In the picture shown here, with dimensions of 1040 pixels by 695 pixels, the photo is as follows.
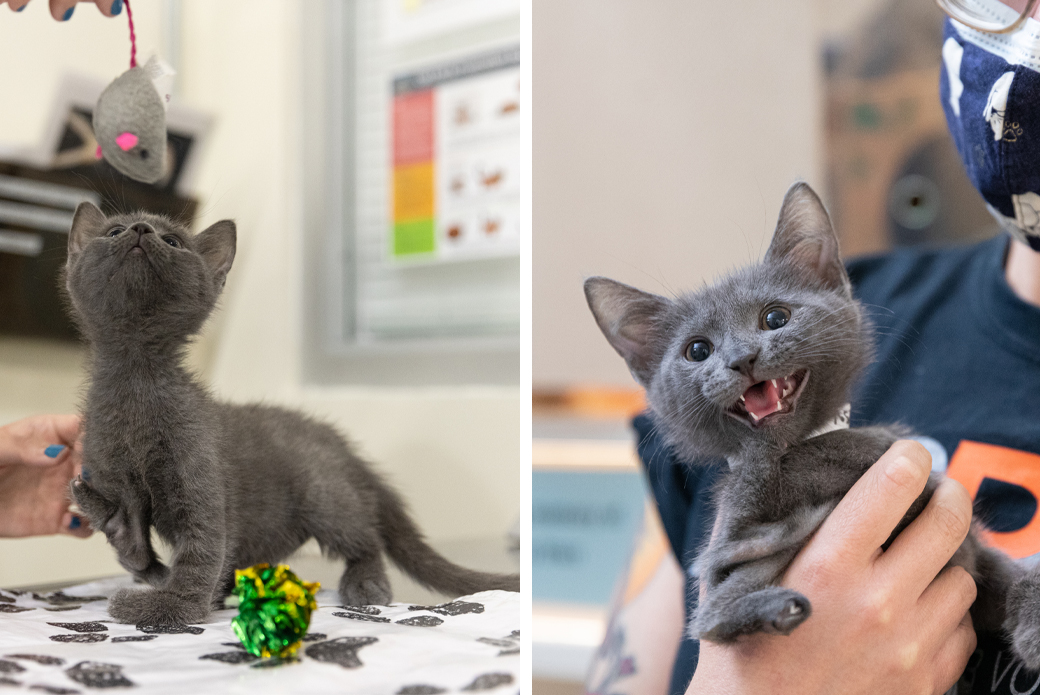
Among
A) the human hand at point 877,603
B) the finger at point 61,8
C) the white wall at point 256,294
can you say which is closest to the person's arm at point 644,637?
the white wall at point 256,294

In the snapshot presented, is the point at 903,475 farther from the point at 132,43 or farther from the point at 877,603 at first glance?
the point at 132,43

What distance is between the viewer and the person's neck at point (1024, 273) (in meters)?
0.86

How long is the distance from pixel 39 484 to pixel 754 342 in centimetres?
77

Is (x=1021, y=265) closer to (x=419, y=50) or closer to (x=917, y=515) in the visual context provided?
(x=917, y=515)

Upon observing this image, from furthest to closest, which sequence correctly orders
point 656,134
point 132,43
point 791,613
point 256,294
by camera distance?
point 656,134, point 256,294, point 132,43, point 791,613

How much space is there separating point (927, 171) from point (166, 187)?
1.43 m

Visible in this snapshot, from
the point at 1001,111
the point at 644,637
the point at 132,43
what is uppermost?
the point at 132,43

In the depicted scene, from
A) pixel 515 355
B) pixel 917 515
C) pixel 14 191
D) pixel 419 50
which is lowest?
pixel 917 515

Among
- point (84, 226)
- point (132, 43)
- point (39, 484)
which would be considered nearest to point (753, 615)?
point (84, 226)

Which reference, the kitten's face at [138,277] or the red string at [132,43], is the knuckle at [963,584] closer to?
the kitten's face at [138,277]

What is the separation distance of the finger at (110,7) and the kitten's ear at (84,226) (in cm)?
29

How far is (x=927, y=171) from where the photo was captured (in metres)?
1.58

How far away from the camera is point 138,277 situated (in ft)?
2.08

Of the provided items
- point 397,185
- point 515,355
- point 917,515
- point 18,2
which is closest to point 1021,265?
point 917,515
